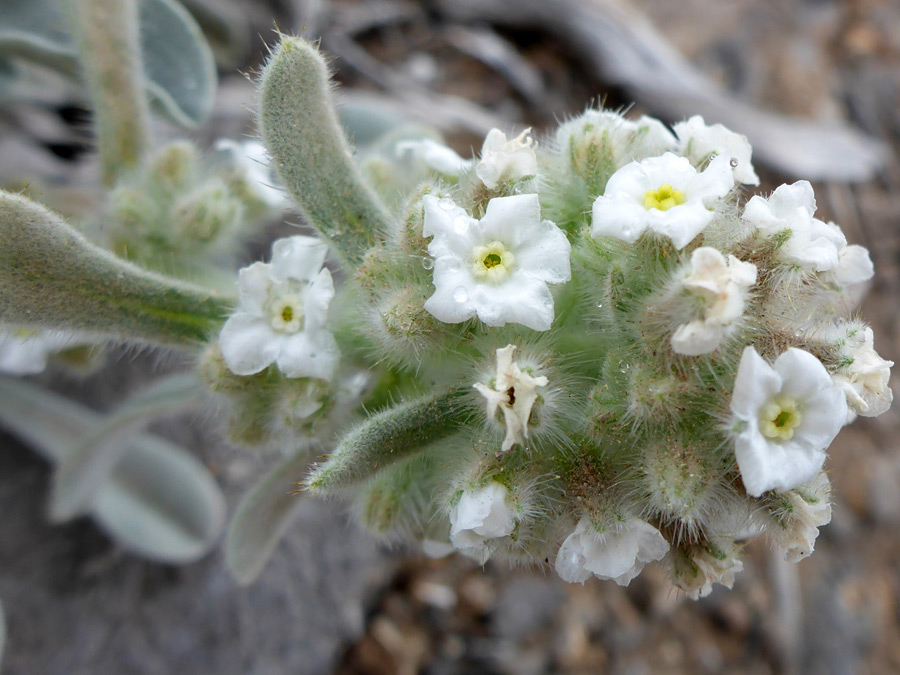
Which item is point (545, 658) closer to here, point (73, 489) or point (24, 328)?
point (73, 489)

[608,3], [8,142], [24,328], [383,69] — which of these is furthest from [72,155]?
[608,3]

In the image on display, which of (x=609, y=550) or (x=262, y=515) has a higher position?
(x=609, y=550)

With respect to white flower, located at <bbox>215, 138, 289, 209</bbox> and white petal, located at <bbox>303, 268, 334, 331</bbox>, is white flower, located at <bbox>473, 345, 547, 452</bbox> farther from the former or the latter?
white flower, located at <bbox>215, 138, 289, 209</bbox>

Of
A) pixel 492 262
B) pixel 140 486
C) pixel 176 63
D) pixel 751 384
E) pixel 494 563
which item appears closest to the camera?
pixel 751 384

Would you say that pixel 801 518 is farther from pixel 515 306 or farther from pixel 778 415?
pixel 515 306

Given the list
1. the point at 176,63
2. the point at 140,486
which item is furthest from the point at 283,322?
the point at 140,486

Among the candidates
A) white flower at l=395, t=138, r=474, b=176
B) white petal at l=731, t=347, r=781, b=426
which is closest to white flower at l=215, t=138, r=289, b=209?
white flower at l=395, t=138, r=474, b=176

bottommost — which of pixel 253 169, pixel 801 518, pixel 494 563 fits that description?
pixel 494 563
